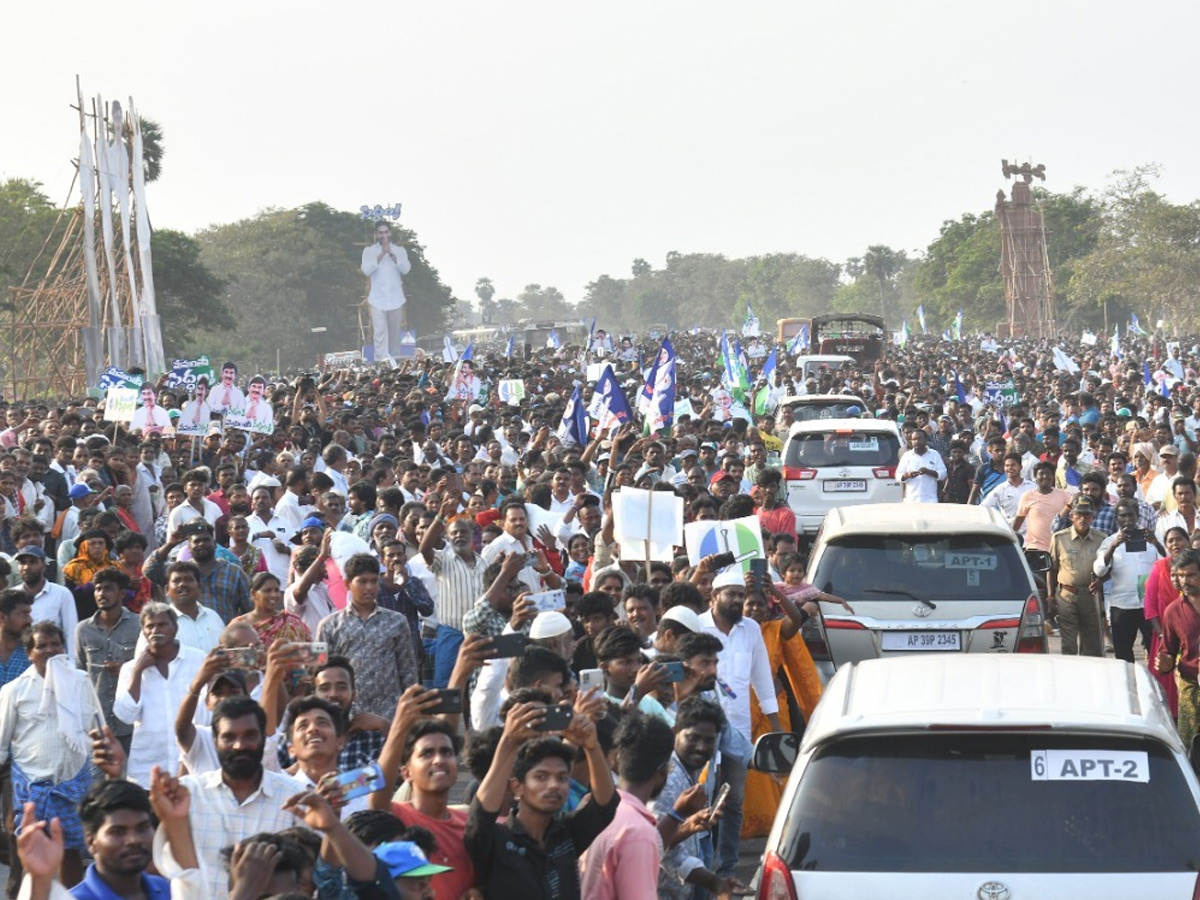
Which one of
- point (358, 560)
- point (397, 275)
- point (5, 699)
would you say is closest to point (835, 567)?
point (358, 560)

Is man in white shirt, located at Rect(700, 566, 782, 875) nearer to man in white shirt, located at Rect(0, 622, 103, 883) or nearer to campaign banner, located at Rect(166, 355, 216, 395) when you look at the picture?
man in white shirt, located at Rect(0, 622, 103, 883)

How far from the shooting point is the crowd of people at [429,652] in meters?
5.31

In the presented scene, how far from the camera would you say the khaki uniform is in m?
12.9

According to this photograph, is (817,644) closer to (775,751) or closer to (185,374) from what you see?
(775,751)

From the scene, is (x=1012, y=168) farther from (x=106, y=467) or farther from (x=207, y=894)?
(x=207, y=894)

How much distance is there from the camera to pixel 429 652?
1121 centimetres

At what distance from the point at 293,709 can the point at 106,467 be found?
9468 millimetres

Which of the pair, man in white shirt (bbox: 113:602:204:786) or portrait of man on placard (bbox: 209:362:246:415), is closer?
man in white shirt (bbox: 113:602:204:786)

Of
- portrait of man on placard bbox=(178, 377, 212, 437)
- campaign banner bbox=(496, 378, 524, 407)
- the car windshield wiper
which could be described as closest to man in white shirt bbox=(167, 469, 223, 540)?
the car windshield wiper

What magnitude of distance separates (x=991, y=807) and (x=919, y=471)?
39.8ft

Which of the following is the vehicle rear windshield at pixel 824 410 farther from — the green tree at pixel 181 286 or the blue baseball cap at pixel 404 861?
the green tree at pixel 181 286

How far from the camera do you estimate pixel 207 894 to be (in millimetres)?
5203

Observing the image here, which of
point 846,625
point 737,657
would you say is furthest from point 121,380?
point 737,657

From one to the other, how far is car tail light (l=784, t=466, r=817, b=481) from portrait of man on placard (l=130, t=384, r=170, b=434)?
235 inches
